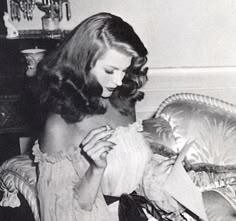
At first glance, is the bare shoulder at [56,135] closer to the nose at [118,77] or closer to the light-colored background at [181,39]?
the nose at [118,77]

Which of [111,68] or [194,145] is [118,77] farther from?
[194,145]

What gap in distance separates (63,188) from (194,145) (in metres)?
0.46

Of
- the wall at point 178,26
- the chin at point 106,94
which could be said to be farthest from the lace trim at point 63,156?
the wall at point 178,26

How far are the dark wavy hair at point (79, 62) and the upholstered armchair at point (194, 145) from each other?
0.94ft

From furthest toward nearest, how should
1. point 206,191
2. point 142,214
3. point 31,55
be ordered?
1. point 31,55
2. point 206,191
3. point 142,214

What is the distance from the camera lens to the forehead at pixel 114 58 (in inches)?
36.3

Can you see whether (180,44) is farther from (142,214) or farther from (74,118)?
(142,214)

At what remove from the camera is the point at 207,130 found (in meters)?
1.22

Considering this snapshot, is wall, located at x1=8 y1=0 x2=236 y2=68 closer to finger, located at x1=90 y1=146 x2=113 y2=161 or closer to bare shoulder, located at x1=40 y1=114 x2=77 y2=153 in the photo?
bare shoulder, located at x1=40 y1=114 x2=77 y2=153

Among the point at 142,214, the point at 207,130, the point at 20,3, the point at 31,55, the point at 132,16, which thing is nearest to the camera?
the point at 142,214

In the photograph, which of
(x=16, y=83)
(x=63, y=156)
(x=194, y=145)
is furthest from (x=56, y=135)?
(x=16, y=83)

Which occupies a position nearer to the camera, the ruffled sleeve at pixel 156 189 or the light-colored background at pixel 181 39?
the ruffled sleeve at pixel 156 189

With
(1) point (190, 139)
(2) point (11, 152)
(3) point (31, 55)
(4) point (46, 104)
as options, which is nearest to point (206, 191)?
(1) point (190, 139)

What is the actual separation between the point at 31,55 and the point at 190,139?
0.55 metres
